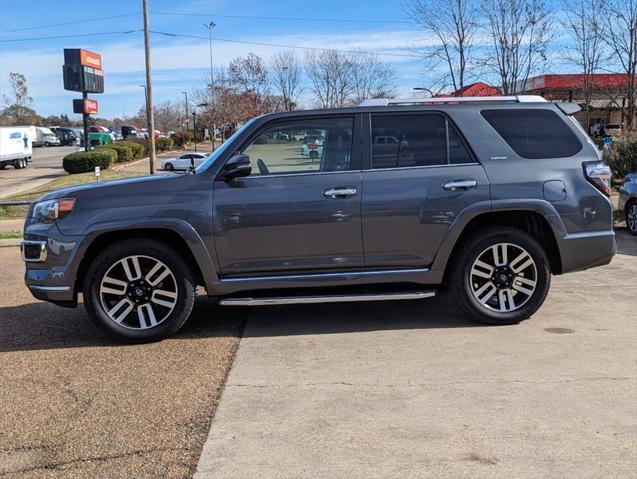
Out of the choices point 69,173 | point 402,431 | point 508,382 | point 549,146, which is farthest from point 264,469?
point 69,173

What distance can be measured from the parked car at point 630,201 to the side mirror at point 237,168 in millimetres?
8104

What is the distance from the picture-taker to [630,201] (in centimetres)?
1086

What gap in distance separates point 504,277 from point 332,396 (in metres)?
2.15

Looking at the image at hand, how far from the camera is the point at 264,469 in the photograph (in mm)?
3168

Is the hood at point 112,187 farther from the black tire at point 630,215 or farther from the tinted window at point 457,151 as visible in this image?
the black tire at point 630,215

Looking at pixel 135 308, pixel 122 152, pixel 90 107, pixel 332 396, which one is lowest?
pixel 332 396

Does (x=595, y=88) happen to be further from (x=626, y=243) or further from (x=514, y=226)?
(x=514, y=226)

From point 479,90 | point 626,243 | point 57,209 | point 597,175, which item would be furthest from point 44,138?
point 597,175

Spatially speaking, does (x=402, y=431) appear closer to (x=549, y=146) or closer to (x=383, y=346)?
(x=383, y=346)

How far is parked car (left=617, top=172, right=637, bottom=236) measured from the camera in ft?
35.1

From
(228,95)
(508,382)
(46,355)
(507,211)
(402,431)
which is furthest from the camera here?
(228,95)

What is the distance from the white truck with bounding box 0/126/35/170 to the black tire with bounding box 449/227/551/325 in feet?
133

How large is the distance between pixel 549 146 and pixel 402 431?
310 centimetres

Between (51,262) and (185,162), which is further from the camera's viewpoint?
(185,162)
